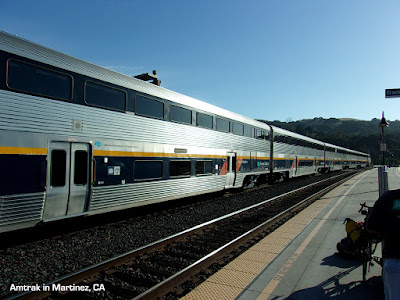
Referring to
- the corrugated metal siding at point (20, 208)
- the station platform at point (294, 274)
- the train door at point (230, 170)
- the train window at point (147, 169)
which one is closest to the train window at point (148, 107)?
the train window at point (147, 169)

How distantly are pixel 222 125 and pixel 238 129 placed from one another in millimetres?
1825

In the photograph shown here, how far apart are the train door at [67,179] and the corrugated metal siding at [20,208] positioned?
176 millimetres

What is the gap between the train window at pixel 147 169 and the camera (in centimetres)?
859

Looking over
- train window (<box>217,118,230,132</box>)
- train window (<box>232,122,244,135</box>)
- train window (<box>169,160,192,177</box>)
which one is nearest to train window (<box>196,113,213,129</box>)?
train window (<box>217,118,230,132</box>)

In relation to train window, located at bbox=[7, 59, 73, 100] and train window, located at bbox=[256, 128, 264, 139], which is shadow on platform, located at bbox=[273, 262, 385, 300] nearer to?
train window, located at bbox=[7, 59, 73, 100]

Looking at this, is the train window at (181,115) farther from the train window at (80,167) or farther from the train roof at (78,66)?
the train window at (80,167)

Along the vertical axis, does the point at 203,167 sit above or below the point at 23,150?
below

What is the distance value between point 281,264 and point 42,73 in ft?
20.6

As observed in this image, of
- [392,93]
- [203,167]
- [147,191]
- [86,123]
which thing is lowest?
[147,191]

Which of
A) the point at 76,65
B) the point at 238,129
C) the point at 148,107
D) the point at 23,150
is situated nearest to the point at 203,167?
the point at 148,107

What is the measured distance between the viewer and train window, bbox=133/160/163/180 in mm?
8586

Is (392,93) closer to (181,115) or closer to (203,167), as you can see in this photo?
(181,115)

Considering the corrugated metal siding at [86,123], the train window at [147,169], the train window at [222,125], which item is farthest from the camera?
the train window at [222,125]

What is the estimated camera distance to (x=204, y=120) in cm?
1190
